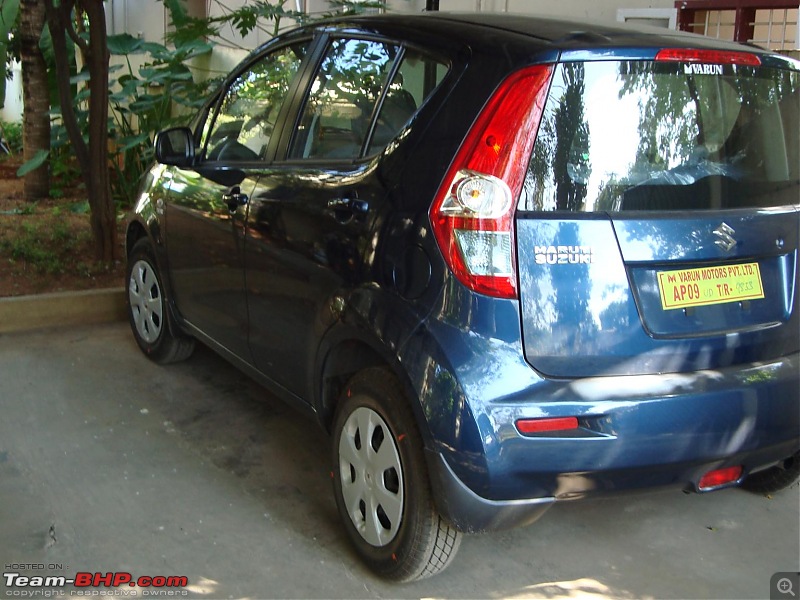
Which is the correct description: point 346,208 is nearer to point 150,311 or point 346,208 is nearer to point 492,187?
point 492,187

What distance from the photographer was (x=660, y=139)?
10.2 feet

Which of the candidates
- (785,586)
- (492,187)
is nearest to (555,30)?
(492,187)

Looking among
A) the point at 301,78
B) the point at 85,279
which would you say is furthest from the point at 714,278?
the point at 85,279

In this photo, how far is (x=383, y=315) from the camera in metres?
3.16

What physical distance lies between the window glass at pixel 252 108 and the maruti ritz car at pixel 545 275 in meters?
0.73

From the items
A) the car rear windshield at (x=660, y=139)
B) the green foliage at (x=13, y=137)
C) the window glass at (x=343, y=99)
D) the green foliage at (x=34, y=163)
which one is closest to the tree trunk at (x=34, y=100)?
the green foliage at (x=34, y=163)

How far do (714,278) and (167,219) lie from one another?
3.03 metres

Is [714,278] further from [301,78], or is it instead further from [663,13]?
[663,13]

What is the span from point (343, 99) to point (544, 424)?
5.39 ft

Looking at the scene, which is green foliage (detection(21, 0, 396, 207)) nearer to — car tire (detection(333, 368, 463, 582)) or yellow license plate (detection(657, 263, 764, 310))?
car tire (detection(333, 368, 463, 582))

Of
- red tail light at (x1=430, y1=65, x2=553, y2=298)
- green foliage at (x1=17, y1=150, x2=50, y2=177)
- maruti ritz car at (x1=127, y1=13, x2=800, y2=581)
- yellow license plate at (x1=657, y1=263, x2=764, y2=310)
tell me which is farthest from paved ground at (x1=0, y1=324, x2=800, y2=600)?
green foliage at (x1=17, y1=150, x2=50, y2=177)

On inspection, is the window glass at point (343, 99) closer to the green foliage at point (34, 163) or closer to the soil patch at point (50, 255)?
the soil patch at point (50, 255)

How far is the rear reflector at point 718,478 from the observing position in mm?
3188

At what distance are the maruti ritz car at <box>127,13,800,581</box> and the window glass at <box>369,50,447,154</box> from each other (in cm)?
1
